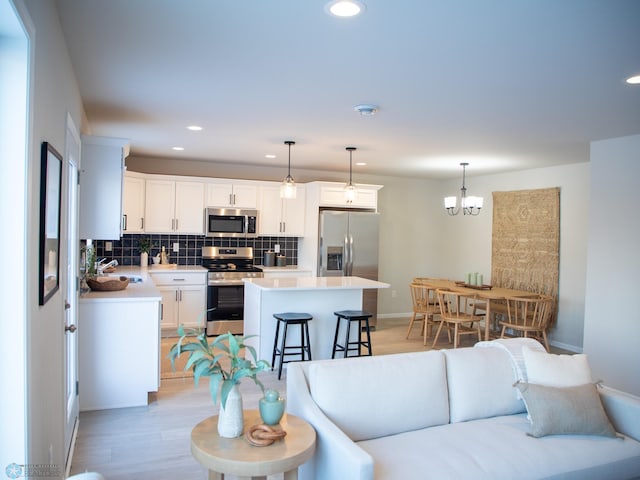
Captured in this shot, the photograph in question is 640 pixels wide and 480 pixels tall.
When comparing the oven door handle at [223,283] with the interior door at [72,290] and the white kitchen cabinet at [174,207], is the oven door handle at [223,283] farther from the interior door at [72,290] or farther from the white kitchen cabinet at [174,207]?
the interior door at [72,290]

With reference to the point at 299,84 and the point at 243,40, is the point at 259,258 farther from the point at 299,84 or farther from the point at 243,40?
the point at 243,40

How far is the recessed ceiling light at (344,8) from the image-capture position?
2.04m

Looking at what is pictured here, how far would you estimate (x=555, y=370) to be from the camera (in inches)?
111

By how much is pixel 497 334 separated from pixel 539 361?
435cm

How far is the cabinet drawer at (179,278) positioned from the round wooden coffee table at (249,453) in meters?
4.42

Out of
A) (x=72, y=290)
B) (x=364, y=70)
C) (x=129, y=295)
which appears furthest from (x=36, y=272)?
(x=129, y=295)

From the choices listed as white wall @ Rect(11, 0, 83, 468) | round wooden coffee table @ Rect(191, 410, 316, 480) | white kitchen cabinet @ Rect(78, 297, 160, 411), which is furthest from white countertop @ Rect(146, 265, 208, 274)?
round wooden coffee table @ Rect(191, 410, 316, 480)

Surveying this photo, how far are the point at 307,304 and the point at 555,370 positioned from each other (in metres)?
2.84

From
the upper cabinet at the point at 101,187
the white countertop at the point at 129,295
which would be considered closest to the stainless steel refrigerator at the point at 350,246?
the white countertop at the point at 129,295

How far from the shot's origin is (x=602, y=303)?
4789 millimetres

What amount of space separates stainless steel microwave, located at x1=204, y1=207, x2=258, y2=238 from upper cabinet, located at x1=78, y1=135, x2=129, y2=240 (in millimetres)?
2752

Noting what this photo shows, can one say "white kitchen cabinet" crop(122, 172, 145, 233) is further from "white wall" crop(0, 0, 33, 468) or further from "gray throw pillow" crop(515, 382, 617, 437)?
"gray throw pillow" crop(515, 382, 617, 437)

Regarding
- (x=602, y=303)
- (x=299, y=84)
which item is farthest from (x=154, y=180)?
(x=602, y=303)

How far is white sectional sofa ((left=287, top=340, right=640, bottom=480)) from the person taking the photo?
2.21 meters
